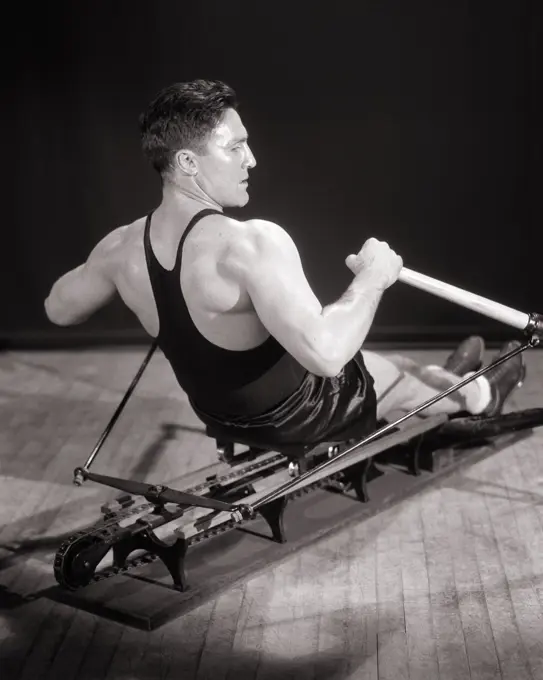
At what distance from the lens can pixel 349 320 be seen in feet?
10.5

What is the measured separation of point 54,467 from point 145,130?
163 centimetres

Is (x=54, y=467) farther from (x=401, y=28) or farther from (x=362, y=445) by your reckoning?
(x=401, y=28)

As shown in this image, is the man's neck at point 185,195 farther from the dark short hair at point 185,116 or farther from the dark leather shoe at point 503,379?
the dark leather shoe at point 503,379

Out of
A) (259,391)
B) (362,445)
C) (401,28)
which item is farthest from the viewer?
(401,28)

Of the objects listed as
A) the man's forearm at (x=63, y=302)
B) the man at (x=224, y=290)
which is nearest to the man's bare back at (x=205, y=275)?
the man at (x=224, y=290)

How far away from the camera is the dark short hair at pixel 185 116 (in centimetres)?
326

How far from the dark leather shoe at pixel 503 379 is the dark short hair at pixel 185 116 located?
1.60m

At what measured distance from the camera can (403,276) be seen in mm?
3418

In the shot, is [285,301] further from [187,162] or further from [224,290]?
[187,162]

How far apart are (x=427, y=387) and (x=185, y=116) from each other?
139cm

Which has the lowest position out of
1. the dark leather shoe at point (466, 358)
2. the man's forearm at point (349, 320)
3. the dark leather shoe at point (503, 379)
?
the dark leather shoe at point (503, 379)

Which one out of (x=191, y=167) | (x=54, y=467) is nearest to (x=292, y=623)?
(x=191, y=167)

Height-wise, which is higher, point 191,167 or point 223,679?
point 191,167

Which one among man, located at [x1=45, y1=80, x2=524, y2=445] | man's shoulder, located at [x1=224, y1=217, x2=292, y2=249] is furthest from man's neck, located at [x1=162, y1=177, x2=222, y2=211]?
man's shoulder, located at [x1=224, y1=217, x2=292, y2=249]
